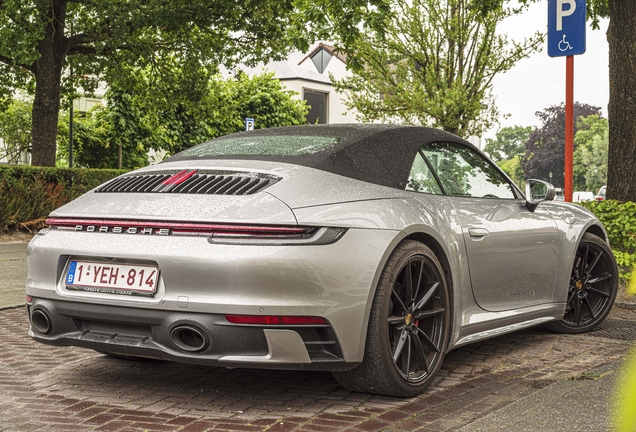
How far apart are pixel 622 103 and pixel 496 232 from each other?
4568mm

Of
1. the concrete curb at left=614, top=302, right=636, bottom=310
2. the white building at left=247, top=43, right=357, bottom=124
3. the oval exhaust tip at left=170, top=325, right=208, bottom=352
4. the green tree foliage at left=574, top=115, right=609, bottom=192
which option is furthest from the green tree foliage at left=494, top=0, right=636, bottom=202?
the green tree foliage at left=574, top=115, right=609, bottom=192

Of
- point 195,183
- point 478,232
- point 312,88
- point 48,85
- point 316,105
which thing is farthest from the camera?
point 316,105

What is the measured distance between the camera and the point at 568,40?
799 cm

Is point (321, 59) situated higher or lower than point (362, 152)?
higher

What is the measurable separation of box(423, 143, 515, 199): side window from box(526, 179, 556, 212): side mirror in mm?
119

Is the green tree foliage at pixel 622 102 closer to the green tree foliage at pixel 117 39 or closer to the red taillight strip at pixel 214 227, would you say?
the red taillight strip at pixel 214 227

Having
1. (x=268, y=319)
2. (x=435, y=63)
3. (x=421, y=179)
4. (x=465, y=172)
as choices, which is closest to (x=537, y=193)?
(x=465, y=172)

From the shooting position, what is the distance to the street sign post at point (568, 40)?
792 cm

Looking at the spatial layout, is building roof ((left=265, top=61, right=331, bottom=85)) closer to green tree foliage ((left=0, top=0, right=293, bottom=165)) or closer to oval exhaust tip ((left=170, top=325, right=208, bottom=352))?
green tree foliage ((left=0, top=0, right=293, bottom=165))

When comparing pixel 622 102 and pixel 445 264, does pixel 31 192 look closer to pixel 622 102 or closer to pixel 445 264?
pixel 622 102

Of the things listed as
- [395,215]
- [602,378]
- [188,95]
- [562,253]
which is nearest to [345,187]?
[395,215]

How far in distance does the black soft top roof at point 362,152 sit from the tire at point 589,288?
1.66 meters

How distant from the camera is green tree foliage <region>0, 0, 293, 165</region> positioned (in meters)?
17.4

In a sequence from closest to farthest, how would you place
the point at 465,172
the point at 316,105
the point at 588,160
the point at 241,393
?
the point at 241,393
the point at 465,172
the point at 316,105
the point at 588,160
